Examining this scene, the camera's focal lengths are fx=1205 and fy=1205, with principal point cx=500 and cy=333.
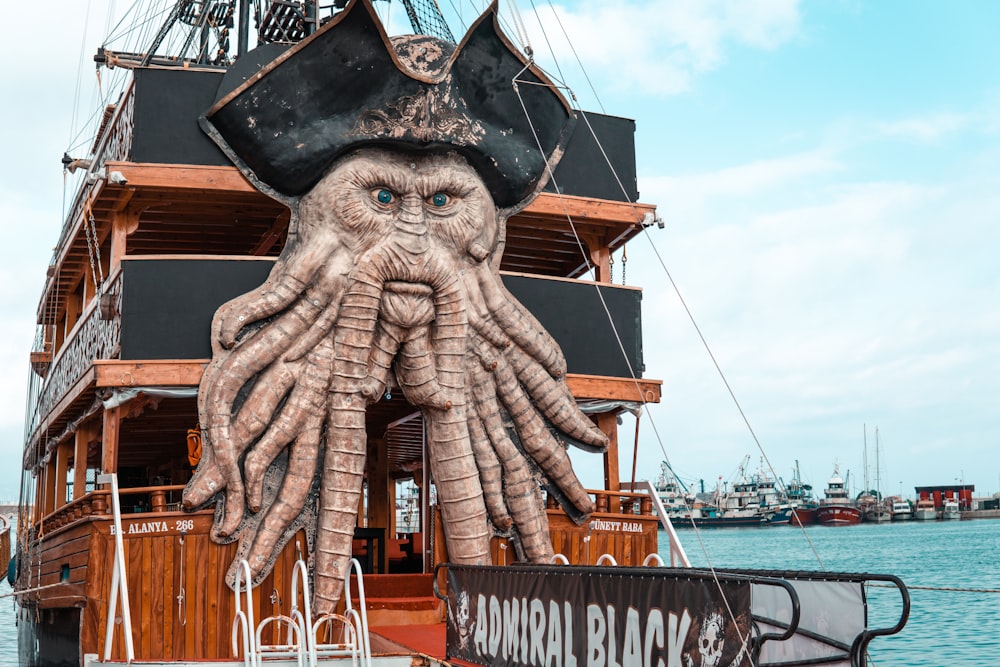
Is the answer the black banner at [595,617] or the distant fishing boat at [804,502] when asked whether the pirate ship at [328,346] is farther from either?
the distant fishing boat at [804,502]

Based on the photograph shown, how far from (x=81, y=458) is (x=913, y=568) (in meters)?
40.5

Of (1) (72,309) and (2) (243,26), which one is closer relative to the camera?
(1) (72,309)

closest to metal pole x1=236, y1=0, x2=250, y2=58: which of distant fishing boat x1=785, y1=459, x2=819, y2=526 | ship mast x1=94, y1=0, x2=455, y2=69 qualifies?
ship mast x1=94, y1=0, x2=455, y2=69

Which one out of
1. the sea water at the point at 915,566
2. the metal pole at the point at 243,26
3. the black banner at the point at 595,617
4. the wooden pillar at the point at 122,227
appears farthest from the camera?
the sea water at the point at 915,566

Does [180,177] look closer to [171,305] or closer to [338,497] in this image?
[171,305]

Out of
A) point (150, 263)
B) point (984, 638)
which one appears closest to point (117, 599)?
point (150, 263)

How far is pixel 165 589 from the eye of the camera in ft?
36.8

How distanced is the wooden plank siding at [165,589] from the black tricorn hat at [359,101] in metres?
3.55

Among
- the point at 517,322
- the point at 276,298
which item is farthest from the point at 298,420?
the point at 517,322

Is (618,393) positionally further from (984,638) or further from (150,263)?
(984,638)

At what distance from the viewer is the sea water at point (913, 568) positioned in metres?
25.9

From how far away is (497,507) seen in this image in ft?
40.7

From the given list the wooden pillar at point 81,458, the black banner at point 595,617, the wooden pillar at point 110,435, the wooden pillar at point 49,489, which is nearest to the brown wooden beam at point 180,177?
the wooden pillar at point 110,435

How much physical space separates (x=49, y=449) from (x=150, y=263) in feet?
23.8
